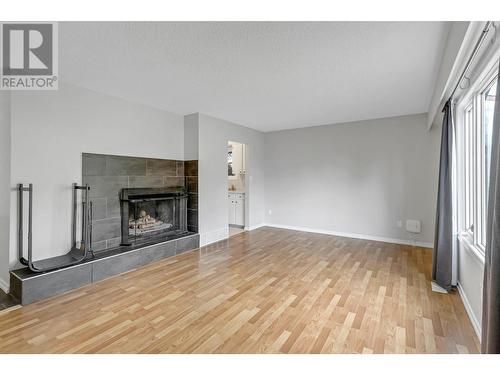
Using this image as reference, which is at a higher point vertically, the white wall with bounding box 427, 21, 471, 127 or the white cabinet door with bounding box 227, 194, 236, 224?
the white wall with bounding box 427, 21, 471, 127

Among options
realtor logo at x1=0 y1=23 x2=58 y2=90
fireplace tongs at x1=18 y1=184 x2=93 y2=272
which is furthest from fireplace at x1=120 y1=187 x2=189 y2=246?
realtor logo at x1=0 y1=23 x2=58 y2=90

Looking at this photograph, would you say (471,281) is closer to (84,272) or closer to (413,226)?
(413,226)

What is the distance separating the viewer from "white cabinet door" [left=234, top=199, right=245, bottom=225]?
5762mm

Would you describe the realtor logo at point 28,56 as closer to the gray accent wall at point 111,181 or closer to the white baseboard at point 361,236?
the gray accent wall at point 111,181

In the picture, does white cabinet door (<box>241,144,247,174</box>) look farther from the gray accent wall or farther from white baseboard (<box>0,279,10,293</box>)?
white baseboard (<box>0,279,10,293</box>)

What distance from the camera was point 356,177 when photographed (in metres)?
4.88

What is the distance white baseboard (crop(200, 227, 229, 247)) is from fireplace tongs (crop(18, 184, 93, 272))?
1.81 m

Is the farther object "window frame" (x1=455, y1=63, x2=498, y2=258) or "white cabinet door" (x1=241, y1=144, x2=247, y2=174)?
"white cabinet door" (x1=241, y1=144, x2=247, y2=174)

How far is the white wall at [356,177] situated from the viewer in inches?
168

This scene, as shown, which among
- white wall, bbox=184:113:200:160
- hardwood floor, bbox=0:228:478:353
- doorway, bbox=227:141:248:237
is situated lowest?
hardwood floor, bbox=0:228:478:353
